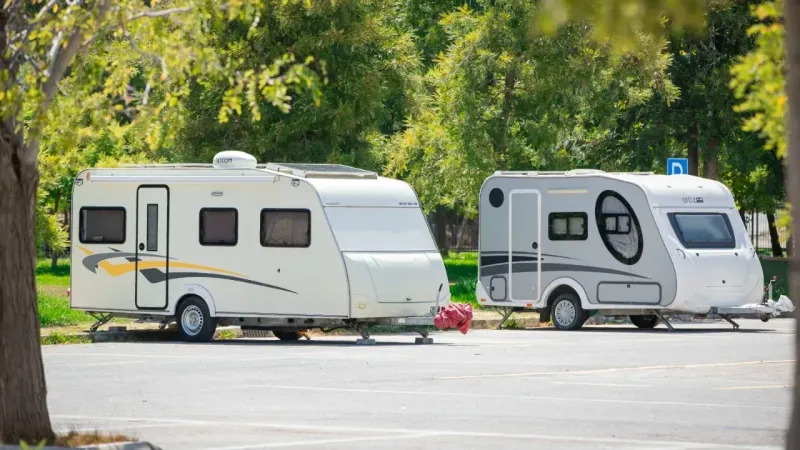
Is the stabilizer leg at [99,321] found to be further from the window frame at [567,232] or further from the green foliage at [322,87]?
the window frame at [567,232]

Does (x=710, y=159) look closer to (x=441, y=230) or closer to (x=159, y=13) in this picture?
(x=441, y=230)

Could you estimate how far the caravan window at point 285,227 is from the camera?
25.1 m

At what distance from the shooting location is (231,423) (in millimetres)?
14203

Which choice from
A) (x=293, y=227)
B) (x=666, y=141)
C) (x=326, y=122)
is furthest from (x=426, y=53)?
(x=293, y=227)

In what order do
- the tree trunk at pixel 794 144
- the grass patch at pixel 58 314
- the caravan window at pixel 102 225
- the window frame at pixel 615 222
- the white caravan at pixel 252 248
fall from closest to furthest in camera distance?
1. the tree trunk at pixel 794 144
2. the white caravan at pixel 252 248
3. the caravan window at pixel 102 225
4. the grass patch at pixel 58 314
5. the window frame at pixel 615 222

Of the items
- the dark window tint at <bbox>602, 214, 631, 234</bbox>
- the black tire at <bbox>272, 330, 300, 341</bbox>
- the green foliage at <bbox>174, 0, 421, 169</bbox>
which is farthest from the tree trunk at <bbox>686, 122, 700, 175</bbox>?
the black tire at <bbox>272, 330, 300, 341</bbox>

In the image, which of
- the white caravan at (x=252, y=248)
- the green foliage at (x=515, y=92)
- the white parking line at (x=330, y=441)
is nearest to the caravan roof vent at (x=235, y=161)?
the white caravan at (x=252, y=248)

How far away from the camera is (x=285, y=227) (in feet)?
83.2

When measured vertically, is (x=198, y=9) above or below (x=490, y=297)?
above

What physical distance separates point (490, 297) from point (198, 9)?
19.0 metres

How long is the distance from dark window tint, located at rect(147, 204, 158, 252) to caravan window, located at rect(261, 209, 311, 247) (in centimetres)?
194

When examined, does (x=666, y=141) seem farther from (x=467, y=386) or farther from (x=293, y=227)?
(x=467, y=386)

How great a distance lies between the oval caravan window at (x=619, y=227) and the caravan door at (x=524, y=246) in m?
1.27

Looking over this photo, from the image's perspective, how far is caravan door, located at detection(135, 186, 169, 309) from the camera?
85.9ft
